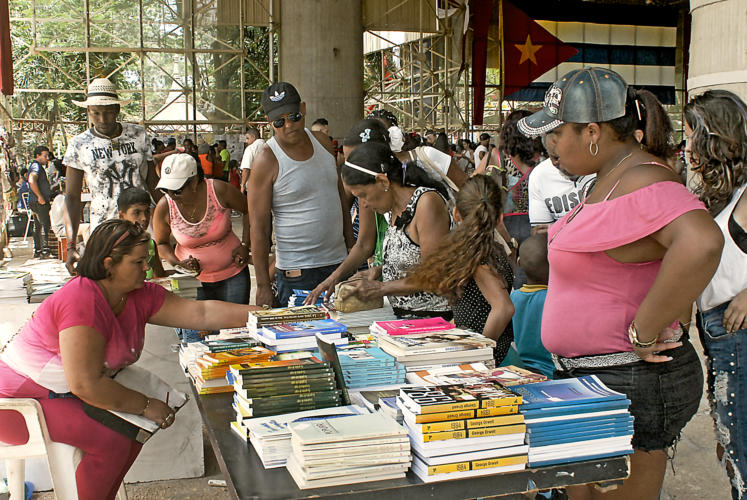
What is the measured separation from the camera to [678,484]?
12.9 feet

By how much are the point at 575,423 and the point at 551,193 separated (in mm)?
2739

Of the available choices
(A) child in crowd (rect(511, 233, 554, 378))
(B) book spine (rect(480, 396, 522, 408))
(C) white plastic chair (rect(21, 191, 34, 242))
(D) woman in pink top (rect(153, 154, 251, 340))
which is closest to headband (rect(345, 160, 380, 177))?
(A) child in crowd (rect(511, 233, 554, 378))

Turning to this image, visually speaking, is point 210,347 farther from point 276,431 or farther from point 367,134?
point 367,134

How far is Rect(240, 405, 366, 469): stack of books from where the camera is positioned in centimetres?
191

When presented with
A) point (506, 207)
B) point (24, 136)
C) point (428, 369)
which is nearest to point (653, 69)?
point (24, 136)

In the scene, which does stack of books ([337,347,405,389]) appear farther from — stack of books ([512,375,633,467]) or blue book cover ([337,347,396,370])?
stack of books ([512,375,633,467])

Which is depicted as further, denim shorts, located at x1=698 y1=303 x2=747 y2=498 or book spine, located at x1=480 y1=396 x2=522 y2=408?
denim shorts, located at x1=698 y1=303 x2=747 y2=498

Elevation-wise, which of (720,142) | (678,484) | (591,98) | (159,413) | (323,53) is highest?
(323,53)

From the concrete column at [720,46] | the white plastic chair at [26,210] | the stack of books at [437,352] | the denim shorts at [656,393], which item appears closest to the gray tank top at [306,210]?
the stack of books at [437,352]

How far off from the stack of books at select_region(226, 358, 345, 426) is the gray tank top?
215 centimetres

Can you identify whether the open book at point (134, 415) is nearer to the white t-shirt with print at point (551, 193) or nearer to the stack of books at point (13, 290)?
the stack of books at point (13, 290)

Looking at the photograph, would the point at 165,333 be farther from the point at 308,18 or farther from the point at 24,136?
the point at 24,136

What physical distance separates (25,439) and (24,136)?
19250 mm

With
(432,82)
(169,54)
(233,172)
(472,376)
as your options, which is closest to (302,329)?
(472,376)
